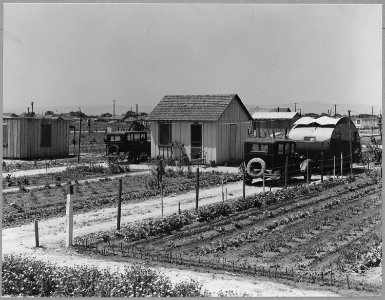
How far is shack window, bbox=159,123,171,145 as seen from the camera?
101ft

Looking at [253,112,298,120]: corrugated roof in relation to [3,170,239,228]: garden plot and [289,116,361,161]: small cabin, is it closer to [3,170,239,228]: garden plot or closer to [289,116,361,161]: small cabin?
[289,116,361,161]: small cabin

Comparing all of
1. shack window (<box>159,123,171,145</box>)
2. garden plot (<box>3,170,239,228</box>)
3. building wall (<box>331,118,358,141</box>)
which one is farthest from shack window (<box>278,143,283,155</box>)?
shack window (<box>159,123,171,145</box>)

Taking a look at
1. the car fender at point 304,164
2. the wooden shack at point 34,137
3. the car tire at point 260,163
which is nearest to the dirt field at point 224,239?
the car tire at point 260,163

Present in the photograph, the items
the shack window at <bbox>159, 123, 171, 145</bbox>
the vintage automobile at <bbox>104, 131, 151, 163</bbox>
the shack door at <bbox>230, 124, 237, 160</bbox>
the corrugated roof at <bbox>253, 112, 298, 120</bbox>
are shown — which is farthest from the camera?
the corrugated roof at <bbox>253, 112, 298, 120</bbox>

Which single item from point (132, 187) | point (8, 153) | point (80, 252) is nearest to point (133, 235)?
point (80, 252)

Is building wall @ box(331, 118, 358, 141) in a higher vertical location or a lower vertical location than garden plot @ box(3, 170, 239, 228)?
higher

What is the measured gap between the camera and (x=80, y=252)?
11719mm

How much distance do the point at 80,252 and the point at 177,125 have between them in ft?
62.4

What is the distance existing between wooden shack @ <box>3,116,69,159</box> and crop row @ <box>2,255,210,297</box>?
23604 millimetres

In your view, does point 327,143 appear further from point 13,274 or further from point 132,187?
A: point 13,274

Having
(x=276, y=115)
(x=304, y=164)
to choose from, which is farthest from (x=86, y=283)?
(x=276, y=115)

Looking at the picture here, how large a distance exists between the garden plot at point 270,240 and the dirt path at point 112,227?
57 centimetres

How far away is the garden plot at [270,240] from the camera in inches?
420

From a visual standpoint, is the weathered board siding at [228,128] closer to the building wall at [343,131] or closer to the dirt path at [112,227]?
the building wall at [343,131]
